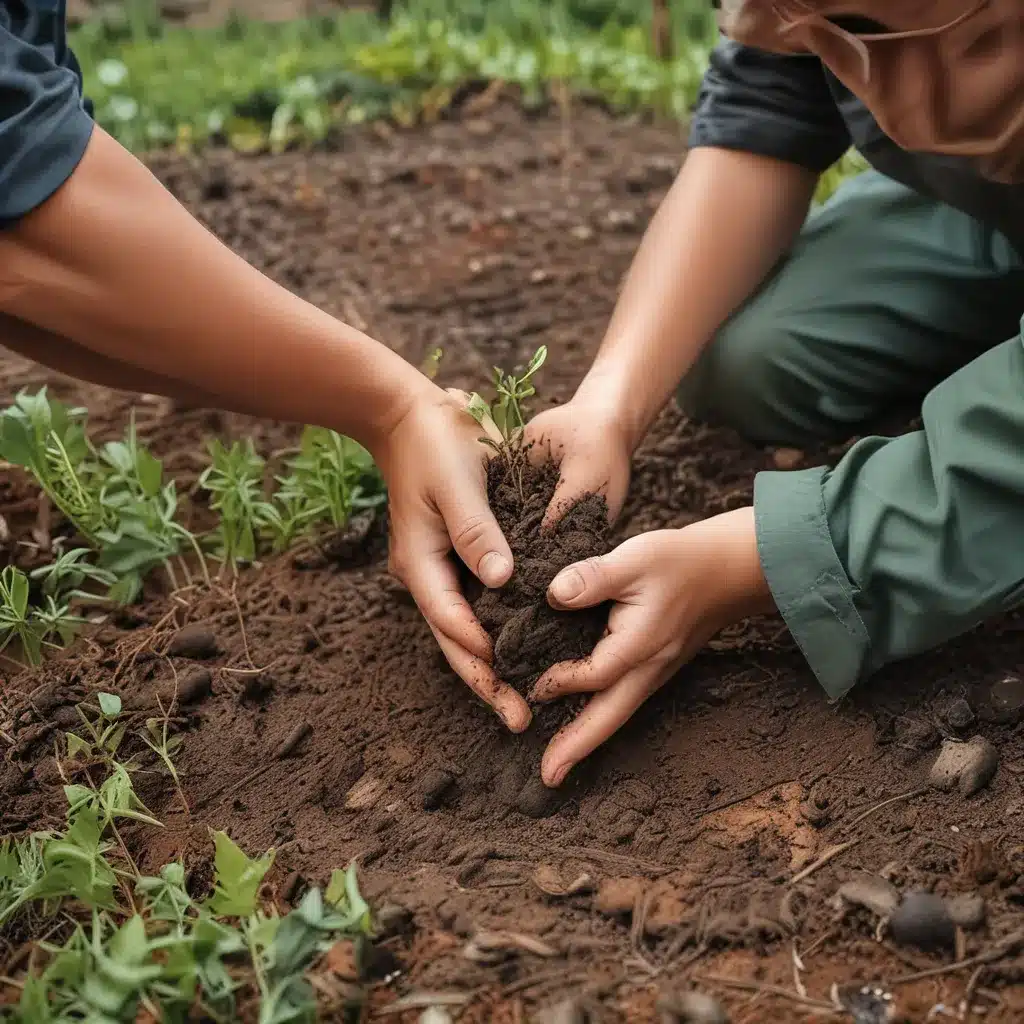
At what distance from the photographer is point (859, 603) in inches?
61.4

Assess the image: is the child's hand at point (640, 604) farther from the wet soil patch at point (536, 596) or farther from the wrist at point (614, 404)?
the wrist at point (614, 404)

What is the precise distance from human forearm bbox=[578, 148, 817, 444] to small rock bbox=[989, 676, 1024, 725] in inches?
26.0

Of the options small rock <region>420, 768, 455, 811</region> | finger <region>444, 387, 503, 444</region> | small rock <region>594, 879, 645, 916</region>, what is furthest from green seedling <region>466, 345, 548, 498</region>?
small rock <region>594, 879, 645, 916</region>

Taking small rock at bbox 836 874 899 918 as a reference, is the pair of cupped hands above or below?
above

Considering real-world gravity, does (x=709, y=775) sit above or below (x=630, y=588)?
below

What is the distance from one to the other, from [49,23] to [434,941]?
4.30 feet

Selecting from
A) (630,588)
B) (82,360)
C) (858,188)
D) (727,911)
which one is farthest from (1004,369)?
(82,360)

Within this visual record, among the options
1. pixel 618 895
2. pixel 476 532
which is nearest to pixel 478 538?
pixel 476 532

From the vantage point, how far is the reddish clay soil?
131 centimetres

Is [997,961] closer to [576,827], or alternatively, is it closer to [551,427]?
[576,827]

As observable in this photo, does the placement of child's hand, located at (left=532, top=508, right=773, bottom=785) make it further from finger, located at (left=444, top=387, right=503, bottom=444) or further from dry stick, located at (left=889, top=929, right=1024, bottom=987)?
dry stick, located at (left=889, top=929, right=1024, bottom=987)

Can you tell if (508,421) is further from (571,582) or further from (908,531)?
(908,531)

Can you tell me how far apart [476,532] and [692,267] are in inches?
27.6

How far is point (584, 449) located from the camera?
1.77 meters
